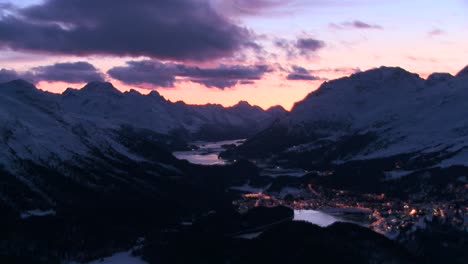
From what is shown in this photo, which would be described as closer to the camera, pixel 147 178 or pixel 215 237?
pixel 215 237

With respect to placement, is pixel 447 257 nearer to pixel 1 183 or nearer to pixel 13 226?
pixel 13 226

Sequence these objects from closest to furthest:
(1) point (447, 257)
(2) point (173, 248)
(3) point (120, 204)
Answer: (1) point (447, 257) < (2) point (173, 248) < (3) point (120, 204)

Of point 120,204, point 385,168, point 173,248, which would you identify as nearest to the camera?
point 173,248

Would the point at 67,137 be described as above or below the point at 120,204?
above

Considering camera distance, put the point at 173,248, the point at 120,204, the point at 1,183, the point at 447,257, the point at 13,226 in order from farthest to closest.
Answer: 1. the point at 120,204
2. the point at 1,183
3. the point at 13,226
4. the point at 173,248
5. the point at 447,257

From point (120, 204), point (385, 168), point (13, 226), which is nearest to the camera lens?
point (13, 226)

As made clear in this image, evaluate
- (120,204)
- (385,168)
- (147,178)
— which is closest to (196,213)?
(120,204)

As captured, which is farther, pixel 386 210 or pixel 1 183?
pixel 386 210

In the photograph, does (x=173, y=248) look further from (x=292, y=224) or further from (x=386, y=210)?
(x=386, y=210)

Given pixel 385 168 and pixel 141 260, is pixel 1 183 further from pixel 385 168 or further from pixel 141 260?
pixel 385 168

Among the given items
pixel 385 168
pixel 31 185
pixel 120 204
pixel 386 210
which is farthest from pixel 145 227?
pixel 385 168
